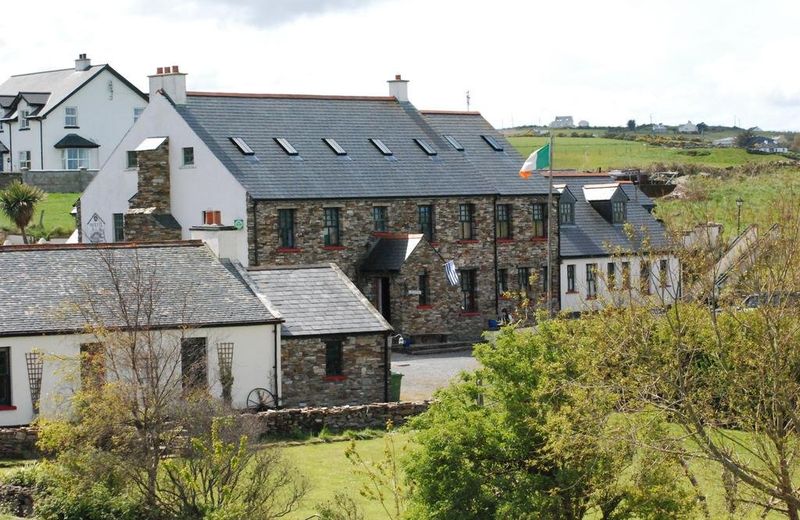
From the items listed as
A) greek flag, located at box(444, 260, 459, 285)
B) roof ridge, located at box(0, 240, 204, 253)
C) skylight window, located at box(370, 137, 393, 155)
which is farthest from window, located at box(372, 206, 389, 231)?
roof ridge, located at box(0, 240, 204, 253)

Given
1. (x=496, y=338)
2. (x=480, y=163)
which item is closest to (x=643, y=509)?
(x=496, y=338)

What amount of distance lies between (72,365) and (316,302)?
949 centimetres

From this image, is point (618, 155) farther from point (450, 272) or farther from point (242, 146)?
point (242, 146)

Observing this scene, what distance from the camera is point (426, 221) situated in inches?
2164

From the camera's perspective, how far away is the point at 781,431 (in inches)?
827

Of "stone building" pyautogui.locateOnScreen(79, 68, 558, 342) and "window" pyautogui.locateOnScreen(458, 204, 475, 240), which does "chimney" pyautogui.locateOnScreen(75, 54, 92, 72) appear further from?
"window" pyautogui.locateOnScreen(458, 204, 475, 240)

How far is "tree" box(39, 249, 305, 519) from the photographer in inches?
982

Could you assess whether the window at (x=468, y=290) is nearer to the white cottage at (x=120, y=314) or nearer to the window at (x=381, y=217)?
the window at (x=381, y=217)

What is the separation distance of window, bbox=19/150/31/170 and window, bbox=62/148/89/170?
288 centimetres

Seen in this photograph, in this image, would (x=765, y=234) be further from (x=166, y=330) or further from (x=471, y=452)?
(x=166, y=330)

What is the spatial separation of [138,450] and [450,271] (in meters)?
27.4

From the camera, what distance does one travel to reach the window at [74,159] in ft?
269

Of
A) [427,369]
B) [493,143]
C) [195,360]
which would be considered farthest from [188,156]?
[195,360]

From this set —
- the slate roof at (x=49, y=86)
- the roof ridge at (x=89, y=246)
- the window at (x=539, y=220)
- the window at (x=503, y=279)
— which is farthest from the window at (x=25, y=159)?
the roof ridge at (x=89, y=246)
